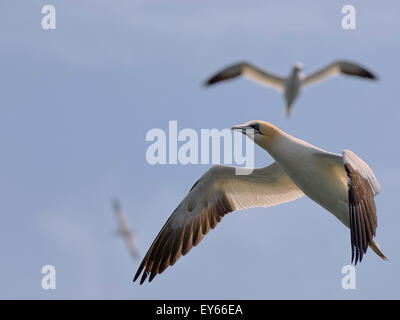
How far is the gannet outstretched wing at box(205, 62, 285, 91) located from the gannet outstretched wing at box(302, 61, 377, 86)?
0.92 meters

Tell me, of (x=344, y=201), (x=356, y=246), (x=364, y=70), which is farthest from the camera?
(x=364, y=70)

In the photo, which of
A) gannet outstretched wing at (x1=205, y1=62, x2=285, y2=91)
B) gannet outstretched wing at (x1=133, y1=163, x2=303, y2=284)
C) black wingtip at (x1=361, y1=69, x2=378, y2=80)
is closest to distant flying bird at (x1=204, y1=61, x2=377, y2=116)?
gannet outstretched wing at (x1=205, y1=62, x2=285, y2=91)

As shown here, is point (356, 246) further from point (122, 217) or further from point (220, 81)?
point (122, 217)

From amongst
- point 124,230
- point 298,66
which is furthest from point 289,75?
point 124,230

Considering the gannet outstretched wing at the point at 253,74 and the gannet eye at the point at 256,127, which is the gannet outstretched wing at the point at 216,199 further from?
the gannet outstretched wing at the point at 253,74

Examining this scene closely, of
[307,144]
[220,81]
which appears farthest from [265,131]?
[220,81]

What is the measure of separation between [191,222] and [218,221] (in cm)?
39

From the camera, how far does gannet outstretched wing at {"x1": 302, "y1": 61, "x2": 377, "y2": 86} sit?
74.8ft

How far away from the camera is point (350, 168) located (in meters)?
8.80

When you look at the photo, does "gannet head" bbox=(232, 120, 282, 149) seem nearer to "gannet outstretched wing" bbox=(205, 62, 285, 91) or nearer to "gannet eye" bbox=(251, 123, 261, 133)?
"gannet eye" bbox=(251, 123, 261, 133)

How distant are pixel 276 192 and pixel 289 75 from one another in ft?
46.1

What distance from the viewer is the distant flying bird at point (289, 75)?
2386 centimetres

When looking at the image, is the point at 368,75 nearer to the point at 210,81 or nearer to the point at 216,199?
the point at 210,81

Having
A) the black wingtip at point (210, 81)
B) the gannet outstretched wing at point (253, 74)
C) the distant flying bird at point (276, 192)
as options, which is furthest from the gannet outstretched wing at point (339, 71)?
the distant flying bird at point (276, 192)
